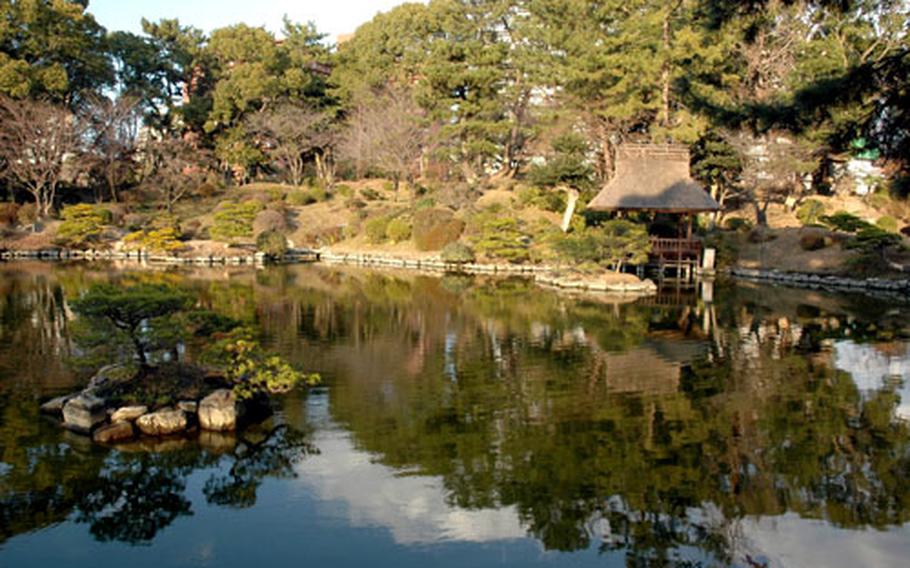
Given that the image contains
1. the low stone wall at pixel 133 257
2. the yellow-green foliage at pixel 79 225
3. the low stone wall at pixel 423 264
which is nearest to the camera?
the low stone wall at pixel 423 264

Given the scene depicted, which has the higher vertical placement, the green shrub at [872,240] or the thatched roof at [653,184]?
the thatched roof at [653,184]

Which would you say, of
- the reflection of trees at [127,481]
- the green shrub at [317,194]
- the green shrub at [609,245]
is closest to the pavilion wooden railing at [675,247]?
the green shrub at [609,245]

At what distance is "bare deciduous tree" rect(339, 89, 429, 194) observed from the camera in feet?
123

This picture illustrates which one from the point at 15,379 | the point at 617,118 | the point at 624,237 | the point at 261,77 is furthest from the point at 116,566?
the point at 261,77

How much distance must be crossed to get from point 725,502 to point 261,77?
38.7 m

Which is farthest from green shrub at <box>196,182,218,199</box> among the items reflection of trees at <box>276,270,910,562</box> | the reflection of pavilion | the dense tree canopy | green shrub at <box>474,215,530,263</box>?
the reflection of pavilion

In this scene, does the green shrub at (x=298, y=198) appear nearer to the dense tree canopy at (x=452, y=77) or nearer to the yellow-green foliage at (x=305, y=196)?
the yellow-green foliage at (x=305, y=196)

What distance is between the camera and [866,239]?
77.0ft

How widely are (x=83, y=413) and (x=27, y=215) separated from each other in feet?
98.6

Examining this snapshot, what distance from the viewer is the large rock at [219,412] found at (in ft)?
31.6

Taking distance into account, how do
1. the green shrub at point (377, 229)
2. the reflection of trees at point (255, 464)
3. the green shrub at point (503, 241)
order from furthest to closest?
the green shrub at point (377, 229) → the green shrub at point (503, 241) → the reflection of trees at point (255, 464)

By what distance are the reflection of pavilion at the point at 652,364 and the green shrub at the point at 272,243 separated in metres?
21.5

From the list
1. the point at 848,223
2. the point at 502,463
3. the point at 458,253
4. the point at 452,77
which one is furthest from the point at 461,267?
the point at 502,463

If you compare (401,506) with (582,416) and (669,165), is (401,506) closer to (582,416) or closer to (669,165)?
(582,416)
